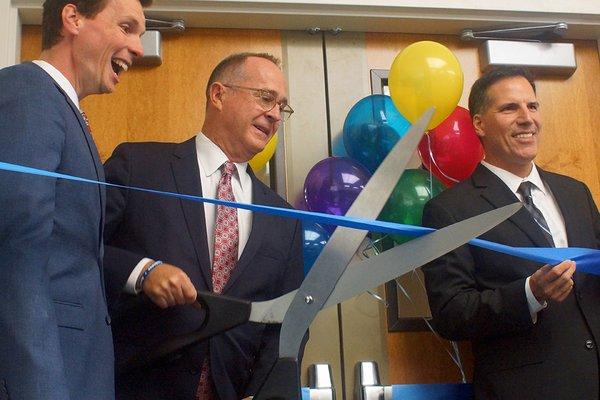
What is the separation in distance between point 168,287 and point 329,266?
0.47 metres

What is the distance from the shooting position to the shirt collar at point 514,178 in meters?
2.63

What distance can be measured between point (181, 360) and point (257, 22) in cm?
165

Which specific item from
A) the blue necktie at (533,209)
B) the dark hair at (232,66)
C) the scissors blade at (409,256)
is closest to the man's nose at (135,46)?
the dark hair at (232,66)

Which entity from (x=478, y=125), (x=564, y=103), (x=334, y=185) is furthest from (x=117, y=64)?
(x=564, y=103)

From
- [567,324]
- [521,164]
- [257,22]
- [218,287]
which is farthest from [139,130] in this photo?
[567,324]

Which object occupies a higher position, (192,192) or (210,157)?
(210,157)

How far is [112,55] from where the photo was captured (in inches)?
77.5

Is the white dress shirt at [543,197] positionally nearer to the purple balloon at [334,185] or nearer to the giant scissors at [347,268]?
the purple balloon at [334,185]

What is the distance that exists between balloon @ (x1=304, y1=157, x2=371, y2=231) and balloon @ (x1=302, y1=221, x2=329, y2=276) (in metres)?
0.06

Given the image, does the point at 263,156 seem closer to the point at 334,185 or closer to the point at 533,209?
the point at 334,185

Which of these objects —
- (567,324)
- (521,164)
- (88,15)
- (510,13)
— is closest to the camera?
(88,15)

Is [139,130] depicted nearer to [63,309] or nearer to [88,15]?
[88,15]

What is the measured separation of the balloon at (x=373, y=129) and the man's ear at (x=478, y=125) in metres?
0.21

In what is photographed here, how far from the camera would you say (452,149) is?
9.35ft
